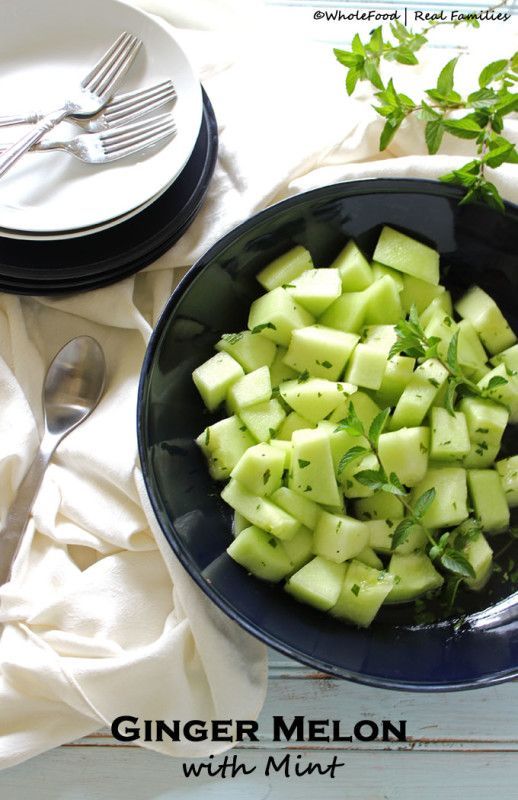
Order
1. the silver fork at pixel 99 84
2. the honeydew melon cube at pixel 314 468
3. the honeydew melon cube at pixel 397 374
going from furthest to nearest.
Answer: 1. the silver fork at pixel 99 84
2. the honeydew melon cube at pixel 397 374
3. the honeydew melon cube at pixel 314 468

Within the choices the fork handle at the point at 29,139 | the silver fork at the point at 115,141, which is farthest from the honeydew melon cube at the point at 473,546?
the fork handle at the point at 29,139

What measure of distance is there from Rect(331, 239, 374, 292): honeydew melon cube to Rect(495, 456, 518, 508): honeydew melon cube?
16.4 inches

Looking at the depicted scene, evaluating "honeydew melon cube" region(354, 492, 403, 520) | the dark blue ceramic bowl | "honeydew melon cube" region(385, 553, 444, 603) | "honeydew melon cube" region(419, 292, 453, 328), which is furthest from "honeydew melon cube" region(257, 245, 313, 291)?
"honeydew melon cube" region(385, 553, 444, 603)

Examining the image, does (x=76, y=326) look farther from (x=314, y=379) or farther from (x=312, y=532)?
(x=312, y=532)

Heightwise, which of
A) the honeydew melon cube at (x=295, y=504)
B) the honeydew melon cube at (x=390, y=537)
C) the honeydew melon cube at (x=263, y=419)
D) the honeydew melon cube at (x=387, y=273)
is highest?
the honeydew melon cube at (x=387, y=273)

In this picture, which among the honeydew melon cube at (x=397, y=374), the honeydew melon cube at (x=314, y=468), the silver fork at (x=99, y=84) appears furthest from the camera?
the silver fork at (x=99, y=84)

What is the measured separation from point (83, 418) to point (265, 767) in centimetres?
75

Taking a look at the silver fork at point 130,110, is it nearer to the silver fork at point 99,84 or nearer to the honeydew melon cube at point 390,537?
the silver fork at point 99,84

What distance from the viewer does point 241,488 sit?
4.77 ft

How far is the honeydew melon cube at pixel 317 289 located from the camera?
4.99ft

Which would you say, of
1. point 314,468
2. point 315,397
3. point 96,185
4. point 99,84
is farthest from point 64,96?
point 314,468

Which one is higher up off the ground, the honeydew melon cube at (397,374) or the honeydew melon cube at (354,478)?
the honeydew melon cube at (397,374)

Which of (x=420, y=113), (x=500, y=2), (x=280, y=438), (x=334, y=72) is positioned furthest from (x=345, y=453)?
(x=500, y=2)

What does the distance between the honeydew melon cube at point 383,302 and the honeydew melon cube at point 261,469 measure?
0.32m
